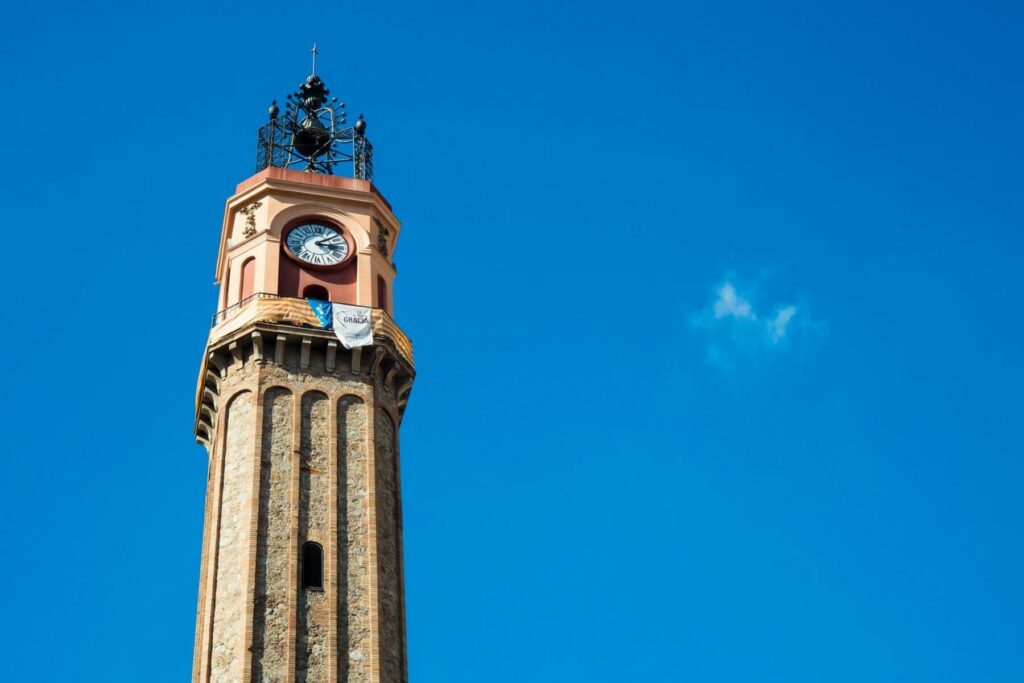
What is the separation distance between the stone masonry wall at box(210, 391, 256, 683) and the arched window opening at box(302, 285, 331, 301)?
505 cm

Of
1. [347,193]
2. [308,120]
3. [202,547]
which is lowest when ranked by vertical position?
[202,547]

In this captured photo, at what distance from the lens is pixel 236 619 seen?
4791 cm

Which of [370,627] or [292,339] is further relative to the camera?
[292,339]

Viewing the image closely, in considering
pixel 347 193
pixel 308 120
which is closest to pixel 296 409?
pixel 347 193

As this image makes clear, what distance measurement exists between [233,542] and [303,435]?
4.33 m

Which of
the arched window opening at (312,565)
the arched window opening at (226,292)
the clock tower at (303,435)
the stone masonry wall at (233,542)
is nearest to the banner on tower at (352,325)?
the clock tower at (303,435)

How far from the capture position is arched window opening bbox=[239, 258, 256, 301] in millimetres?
56469

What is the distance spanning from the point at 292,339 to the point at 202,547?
24.5 feet

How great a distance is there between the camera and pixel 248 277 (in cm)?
5706

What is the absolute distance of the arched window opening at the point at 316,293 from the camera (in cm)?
5656

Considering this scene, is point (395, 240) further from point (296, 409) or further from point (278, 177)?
point (296, 409)

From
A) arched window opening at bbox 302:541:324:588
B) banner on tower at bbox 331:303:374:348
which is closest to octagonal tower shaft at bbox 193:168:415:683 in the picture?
arched window opening at bbox 302:541:324:588

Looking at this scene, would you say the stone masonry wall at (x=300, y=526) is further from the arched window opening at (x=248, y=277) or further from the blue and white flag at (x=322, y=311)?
the arched window opening at (x=248, y=277)

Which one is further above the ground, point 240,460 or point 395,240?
point 395,240
